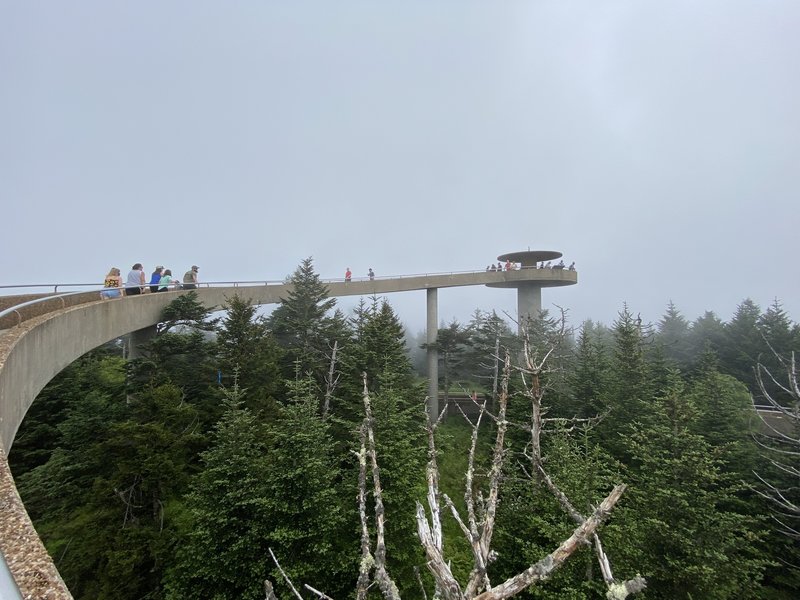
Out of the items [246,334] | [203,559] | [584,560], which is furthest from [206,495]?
[584,560]

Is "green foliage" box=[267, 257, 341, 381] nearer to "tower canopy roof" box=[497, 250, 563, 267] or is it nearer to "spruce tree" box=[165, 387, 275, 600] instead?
"spruce tree" box=[165, 387, 275, 600]

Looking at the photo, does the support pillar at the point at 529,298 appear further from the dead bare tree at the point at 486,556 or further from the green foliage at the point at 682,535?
the dead bare tree at the point at 486,556

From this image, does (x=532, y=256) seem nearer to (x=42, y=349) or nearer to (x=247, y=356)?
(x=247, y=356)

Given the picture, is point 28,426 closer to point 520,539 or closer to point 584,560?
point 520,539

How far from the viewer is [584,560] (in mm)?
8672

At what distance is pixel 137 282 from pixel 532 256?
25366 mm

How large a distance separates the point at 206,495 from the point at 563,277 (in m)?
26.5

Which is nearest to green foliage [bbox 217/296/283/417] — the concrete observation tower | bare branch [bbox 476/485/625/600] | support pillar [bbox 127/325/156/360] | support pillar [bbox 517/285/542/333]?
support pillar [bbox 127/325/156/360]

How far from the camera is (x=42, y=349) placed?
23.7 feet

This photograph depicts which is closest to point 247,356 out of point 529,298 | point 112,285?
point 112,285

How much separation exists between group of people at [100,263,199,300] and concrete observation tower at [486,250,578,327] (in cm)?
1973

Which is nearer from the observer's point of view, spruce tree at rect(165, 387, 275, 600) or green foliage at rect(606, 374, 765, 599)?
green foliage at rect(606, 374, 765, 599)

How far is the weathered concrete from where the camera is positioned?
2.31 meters

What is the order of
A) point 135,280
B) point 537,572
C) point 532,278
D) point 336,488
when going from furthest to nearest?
point 532,278, point 135,280, point 336,488, point 537,572
